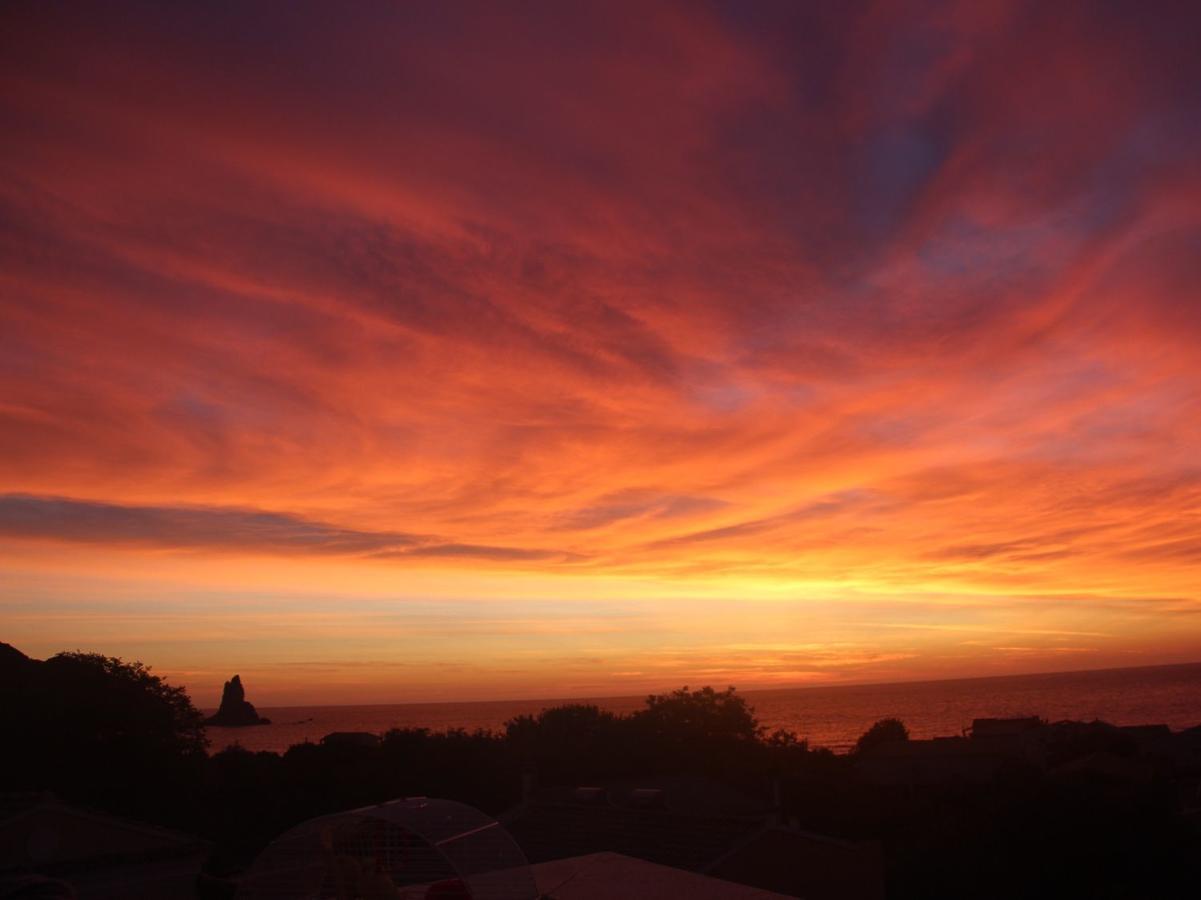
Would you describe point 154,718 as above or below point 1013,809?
above

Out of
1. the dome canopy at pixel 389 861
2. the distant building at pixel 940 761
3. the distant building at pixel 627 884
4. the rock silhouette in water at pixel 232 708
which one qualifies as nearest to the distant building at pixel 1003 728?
the distant building at pixel 940 761

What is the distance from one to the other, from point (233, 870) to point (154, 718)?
34.1 m

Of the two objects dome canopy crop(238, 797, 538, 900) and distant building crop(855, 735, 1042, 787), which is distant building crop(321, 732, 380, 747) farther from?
dome canopy crop(238, 797, 538, 900)

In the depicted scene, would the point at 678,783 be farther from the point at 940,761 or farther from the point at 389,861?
the point at 940,761

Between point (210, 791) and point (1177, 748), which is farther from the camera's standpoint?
point (1177, 748)

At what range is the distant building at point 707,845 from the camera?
18.8 metres

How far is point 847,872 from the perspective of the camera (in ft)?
63.1

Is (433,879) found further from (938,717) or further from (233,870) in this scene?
(938,717)

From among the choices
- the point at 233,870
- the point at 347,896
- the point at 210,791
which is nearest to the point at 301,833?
the point at 347,896

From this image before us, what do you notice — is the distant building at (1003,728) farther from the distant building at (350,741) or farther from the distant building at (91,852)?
the distant building at (91,852)

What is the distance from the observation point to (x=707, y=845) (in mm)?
19344

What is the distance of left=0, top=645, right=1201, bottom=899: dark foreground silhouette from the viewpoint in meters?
23.1

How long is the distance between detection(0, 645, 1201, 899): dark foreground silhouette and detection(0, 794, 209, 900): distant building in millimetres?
560

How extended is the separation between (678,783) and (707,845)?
7482 millimetres
